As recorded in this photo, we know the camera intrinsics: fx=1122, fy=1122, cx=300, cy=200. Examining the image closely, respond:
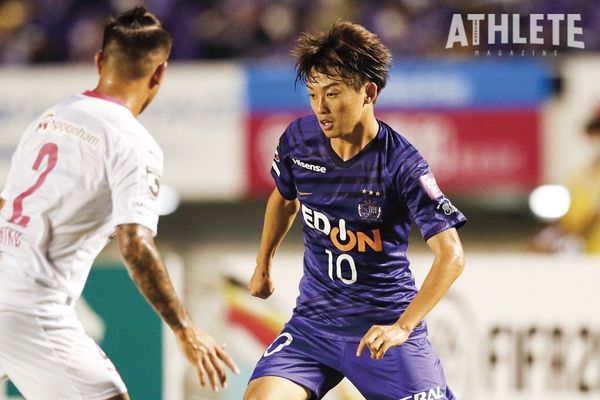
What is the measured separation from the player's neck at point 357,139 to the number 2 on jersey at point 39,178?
106 centimetres

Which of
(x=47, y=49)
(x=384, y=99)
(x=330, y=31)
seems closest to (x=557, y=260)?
(x=384, y=99)

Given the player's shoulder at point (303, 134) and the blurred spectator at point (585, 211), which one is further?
the blurred spectator at point (585, 211)

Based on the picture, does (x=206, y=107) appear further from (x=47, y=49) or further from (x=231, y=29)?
(x=47, y=49)

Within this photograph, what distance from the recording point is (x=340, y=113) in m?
4.05

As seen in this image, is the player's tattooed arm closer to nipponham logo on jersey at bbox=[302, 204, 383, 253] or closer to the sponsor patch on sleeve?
nipponham logo on jersey at bbox=[302, 204, 383, 253]

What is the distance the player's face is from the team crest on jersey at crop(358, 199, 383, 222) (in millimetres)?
273

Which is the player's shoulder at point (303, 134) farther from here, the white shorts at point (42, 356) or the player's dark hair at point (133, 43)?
the white shorts at point (42, 356)

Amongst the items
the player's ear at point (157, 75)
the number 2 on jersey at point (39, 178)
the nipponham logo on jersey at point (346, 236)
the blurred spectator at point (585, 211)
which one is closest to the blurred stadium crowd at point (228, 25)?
the blurred spectator at point (585, 211)

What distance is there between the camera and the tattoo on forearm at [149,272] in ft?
12.0

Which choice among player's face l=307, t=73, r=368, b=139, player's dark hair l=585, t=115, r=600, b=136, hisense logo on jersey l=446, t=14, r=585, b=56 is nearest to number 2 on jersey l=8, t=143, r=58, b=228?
player's face l=307, t=73, r=368, b=139

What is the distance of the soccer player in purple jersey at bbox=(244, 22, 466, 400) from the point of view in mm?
4055

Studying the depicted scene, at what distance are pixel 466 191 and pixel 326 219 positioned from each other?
13.2ft

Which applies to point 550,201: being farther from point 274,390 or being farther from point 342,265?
point 274,390

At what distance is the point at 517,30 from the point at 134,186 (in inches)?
129
